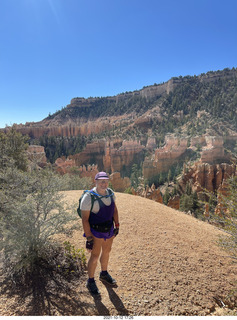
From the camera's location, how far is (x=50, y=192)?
12.8 ft

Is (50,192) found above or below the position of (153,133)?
below

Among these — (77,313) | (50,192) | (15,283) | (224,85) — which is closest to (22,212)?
(50,192)

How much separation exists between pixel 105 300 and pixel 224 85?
76757mm

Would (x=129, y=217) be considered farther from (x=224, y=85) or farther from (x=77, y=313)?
(x=224, y=85)

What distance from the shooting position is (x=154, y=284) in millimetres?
3373

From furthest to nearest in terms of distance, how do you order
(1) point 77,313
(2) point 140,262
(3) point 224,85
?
(3) point 224,85 < (2) point 140,262 < (1) point 77,313

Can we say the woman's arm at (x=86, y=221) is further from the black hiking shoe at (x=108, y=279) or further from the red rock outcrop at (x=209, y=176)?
the red rock outcrop at (x=209, y=176)

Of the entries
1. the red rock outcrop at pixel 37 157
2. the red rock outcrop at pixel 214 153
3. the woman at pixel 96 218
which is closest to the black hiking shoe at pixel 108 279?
the woman at pixel 96 218

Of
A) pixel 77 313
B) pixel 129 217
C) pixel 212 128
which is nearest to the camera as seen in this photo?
pixel 77 313

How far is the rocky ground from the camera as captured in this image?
2.84 m

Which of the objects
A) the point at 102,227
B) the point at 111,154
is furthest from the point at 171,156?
the point at 102,227

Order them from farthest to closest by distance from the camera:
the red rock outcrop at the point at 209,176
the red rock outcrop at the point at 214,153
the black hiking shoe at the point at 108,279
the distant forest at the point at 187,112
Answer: the distant forest at the point at 187,112 < the red rock outcrop at the point at 214,153 < the red rock outcrop at the point at 209,176 < the black hiking shoe at the point at 108,279

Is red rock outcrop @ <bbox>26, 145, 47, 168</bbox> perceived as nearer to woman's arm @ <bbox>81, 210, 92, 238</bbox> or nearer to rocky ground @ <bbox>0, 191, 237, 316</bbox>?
rocky ground @ <bbox>0, 191, 237, 316</bbox>

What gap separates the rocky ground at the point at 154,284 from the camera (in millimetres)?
2836
